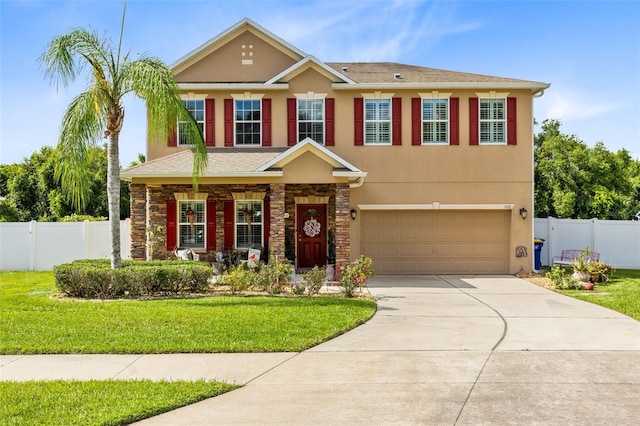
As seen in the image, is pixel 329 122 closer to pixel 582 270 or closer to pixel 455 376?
pixel 582 270

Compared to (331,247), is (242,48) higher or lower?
higher

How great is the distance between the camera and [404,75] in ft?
60.1

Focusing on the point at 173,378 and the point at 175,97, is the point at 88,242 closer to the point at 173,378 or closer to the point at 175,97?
the point at 175,97

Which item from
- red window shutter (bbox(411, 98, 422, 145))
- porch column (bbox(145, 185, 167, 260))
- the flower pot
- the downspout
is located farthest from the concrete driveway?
porch column (bbox(145, 185, 167, 260))

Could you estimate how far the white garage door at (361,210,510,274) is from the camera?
57.6 feet

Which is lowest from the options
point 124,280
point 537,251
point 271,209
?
point 124,280

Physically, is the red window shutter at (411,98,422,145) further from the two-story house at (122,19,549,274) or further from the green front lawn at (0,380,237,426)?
the green front lawn at (0,380,237,426)

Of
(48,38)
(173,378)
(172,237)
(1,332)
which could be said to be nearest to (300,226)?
(172,237)

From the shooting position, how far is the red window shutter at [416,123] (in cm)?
1747

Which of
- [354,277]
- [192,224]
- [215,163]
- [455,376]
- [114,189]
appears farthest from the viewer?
[192,224]

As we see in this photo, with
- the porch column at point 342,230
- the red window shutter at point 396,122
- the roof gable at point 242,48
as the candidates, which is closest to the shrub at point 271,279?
the porch column at point 342,230

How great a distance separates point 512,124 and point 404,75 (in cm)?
411

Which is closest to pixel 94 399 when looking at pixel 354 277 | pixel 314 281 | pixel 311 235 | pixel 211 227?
pixel 314 281

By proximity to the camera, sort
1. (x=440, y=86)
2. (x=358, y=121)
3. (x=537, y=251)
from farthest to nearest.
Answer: (x=537, y=251) → (x=358, y=121) → (x=440, y=86)
